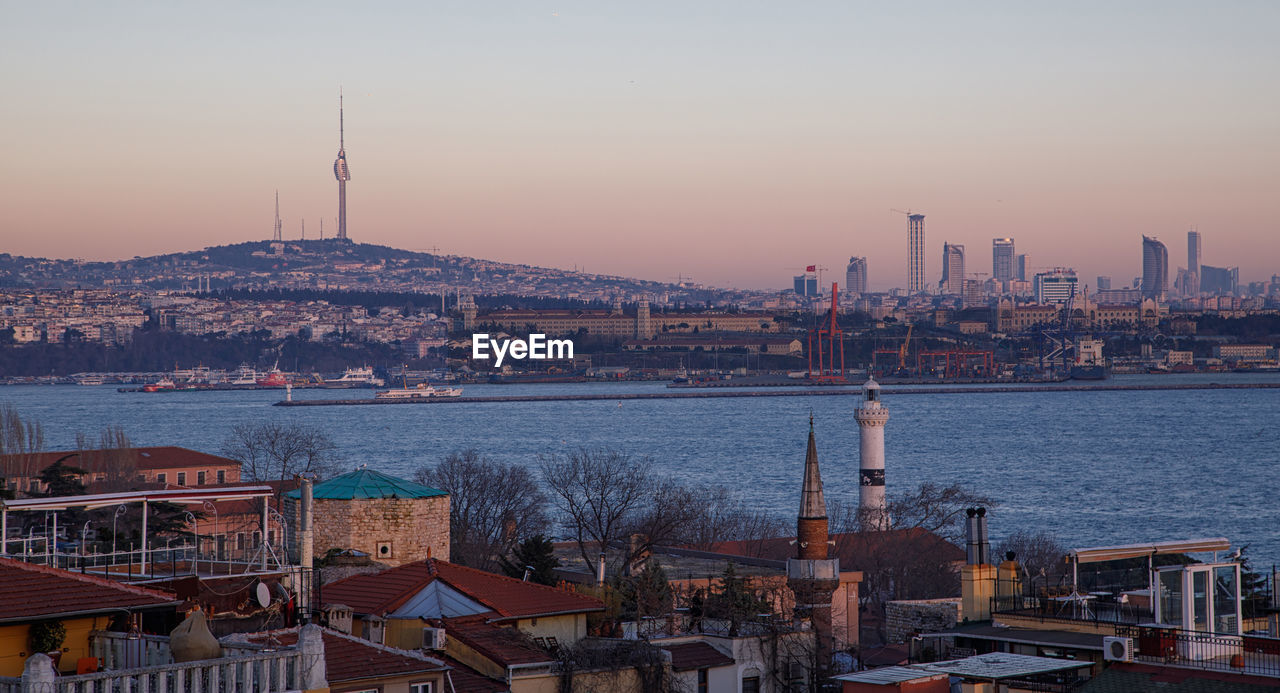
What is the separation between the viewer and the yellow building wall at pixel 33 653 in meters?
4.52

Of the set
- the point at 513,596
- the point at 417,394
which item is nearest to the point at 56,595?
the point at 513,596

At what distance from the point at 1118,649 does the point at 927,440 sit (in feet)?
158

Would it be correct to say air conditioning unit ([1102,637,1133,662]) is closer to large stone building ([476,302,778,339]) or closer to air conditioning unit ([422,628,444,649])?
air conditioning unit ([422,628,444,649])

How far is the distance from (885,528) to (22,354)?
12224 centimetres

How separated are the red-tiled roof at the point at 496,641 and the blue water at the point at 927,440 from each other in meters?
19.4

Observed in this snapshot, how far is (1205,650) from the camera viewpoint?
564 cm

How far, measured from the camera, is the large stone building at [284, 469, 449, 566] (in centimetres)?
1061

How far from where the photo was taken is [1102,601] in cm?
695

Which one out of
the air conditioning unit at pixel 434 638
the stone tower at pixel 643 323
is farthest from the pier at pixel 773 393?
the air conditioning unit at pixel 434 638

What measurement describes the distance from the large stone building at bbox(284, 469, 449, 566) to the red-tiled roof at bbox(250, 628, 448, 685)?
5.12m

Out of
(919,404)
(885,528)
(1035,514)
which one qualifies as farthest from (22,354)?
(885,528)

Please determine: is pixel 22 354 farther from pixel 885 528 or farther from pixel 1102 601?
pixel 1102 601

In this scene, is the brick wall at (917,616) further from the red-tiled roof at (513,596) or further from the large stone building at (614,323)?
the large stone building at (614,323)

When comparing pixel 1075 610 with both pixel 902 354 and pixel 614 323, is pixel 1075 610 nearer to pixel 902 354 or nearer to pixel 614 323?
pixel 902 354
